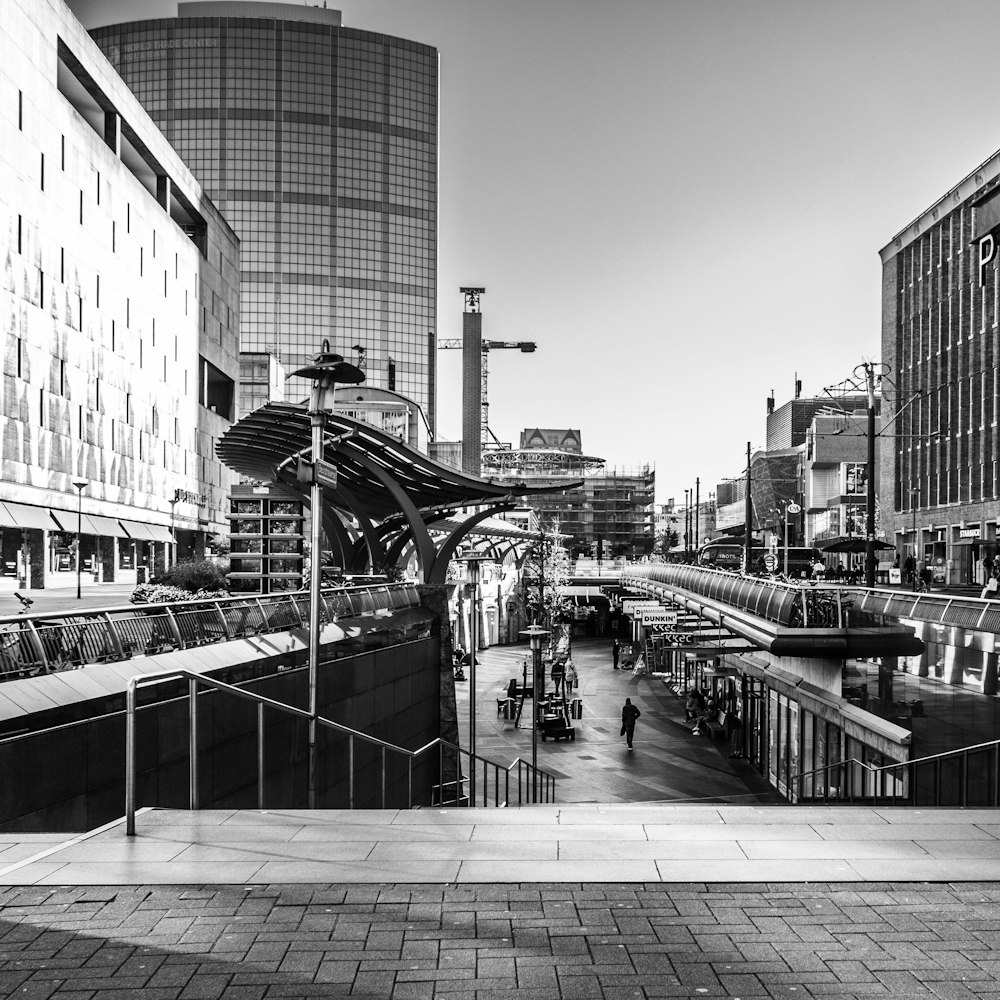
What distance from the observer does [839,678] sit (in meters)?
21.9

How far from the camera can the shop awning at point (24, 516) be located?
42.2m

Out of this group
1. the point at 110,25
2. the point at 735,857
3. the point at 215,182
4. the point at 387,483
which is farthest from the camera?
the point at 110,25

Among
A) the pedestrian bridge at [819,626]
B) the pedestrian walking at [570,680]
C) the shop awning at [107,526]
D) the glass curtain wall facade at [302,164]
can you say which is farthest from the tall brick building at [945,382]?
the glass curtain wall facade at [302,164]

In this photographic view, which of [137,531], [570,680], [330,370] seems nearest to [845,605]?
[330,370]

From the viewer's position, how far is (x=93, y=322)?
52781 millimetres

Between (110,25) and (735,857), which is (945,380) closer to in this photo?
(735,857)

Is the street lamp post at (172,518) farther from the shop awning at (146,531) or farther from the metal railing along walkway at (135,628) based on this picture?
the metal railing along walkway at (135,628)

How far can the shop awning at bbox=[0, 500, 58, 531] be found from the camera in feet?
139

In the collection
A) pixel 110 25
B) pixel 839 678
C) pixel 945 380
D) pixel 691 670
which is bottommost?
pixel 691 670

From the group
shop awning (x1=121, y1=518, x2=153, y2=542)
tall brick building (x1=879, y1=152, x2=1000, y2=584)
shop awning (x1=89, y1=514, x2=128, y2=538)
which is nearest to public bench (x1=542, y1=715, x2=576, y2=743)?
tall brick building (x1=879, y1=152, x2=1000, y2=584)

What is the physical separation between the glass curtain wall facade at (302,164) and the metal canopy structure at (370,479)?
426ft

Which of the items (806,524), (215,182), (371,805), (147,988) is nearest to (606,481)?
(806,524)

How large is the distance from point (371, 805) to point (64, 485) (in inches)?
1509

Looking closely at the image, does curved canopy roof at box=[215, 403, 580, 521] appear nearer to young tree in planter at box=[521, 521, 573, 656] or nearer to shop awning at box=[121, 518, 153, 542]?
shop awning at box=[121, 518, 153, 542]
